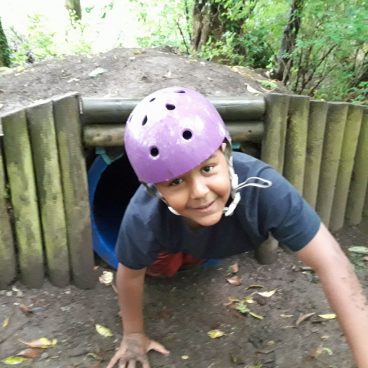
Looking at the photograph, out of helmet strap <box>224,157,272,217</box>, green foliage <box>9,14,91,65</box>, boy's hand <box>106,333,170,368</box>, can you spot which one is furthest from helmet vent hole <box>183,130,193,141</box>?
green foliage <box>9,14,91,65</box>

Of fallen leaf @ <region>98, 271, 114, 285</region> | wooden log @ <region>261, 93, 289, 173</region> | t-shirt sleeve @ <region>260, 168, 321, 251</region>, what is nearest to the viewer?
t-shirt sleeve @ <region>260, 168, 321, 251</region>

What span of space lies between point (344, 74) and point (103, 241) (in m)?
3.02

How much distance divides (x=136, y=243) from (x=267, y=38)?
4177 millimetres

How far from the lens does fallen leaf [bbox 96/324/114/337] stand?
2.84m

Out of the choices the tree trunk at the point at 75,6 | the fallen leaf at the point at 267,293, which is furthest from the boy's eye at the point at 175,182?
the tree trunk at the point at 75,6

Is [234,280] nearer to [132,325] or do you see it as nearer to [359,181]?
[132,325]

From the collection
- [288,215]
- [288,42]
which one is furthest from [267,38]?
[288,215]

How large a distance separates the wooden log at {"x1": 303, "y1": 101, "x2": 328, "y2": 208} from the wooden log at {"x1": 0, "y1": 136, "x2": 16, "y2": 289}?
191cm

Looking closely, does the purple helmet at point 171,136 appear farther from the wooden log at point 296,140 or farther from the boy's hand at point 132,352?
the wooden log at point 296,140

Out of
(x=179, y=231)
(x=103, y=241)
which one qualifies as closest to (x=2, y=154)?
(x=103, y=241)

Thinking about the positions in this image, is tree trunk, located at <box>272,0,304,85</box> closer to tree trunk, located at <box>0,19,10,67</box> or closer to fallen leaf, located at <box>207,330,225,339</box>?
fallen leaf, located at <box>207,330,225,339</box>

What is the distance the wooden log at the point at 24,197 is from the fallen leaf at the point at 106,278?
39 centimetres

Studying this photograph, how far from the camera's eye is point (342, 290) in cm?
191

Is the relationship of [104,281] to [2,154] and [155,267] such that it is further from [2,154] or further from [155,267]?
[2,154]
